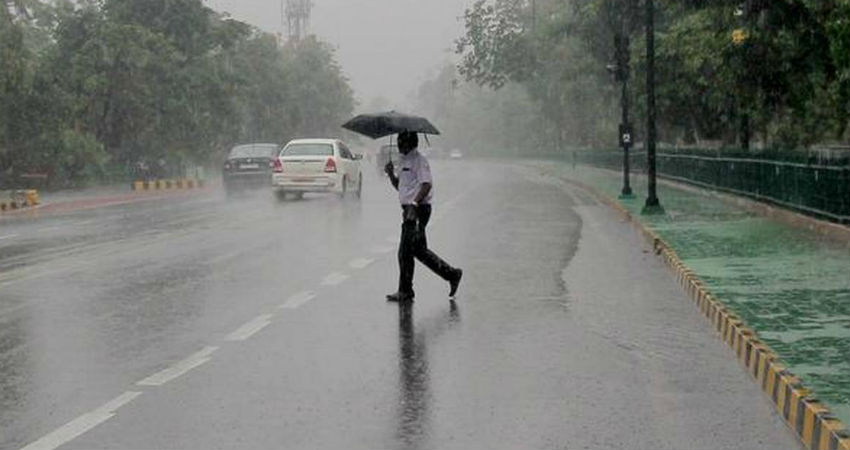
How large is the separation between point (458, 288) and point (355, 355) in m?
4.10

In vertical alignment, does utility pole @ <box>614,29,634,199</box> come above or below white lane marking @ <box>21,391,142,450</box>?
above

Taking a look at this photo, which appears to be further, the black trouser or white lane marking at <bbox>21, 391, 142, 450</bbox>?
the black trouser

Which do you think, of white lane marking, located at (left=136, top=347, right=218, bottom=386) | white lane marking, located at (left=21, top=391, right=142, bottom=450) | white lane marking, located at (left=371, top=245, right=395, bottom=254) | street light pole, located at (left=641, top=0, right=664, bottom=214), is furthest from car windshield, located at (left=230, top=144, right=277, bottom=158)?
white lane marking, located at (left=21, top=391, right=142, bottom=450)

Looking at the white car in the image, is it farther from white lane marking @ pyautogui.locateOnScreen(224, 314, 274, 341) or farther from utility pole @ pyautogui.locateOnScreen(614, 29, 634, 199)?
white lane marking @ pyautogui.locateOnScreen(224, 314, 274, 341)

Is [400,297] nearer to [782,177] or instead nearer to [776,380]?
[776,380]

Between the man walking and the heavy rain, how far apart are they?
0.03m

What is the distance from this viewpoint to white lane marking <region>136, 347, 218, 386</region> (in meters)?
7.66

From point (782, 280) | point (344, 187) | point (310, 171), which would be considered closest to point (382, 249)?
point (782, 280)

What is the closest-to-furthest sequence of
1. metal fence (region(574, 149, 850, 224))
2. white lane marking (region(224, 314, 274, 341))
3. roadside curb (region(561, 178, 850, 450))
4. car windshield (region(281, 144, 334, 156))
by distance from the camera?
roadside curb (region(561, 178, 850, 450)) < white lane marking (region(224, 314, 274, 341)) < metal fence (region(574, 149, 850, 224)) < car windshield (region(281, 144, 334, 156))

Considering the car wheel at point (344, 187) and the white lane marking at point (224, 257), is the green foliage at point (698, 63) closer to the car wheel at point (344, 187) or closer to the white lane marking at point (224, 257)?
the car wheel at point (344, 187)

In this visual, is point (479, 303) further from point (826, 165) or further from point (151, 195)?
point (151, 195)

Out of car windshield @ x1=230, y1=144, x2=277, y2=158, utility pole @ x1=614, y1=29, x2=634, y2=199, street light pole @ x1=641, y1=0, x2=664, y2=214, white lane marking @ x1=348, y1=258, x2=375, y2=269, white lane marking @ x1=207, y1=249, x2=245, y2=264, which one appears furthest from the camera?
car windshield @ x1=230, y1=144, x2=277, y2=158

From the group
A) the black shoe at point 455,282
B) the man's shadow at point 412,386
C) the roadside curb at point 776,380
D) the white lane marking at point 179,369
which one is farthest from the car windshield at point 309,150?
the white lane marking at point 179,369

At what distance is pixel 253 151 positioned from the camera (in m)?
42.8
